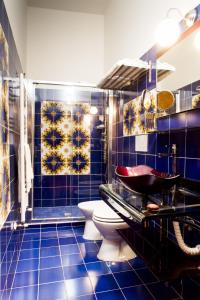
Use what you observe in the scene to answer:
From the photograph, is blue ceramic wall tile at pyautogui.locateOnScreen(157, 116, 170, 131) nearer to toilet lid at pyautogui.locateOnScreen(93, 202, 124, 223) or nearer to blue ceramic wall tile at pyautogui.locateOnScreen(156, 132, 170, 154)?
blue ceramic wall tile at pyautogui.locateOnScreen(156, 132, 170, 154)

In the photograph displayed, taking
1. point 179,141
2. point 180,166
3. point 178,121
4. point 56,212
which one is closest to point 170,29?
point 178,121

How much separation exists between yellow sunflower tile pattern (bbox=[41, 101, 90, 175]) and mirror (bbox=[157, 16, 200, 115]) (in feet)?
6.78

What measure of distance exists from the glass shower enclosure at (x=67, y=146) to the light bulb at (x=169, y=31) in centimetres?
185

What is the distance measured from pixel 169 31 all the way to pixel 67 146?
7.96ft

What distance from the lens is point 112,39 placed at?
3.09 metres

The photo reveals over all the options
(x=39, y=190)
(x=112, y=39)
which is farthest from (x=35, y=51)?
(x=39, y=190)

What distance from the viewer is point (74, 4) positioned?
3.19 meters

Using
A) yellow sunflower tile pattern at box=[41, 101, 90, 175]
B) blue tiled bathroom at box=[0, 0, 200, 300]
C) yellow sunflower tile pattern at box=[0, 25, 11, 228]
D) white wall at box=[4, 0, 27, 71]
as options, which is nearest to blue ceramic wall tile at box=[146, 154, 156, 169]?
blue tiled bathroom at box=[0, 0, 200, 300]

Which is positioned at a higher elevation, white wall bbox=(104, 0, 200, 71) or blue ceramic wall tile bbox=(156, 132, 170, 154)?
white wall bbox=(104, 0, 200, 71)

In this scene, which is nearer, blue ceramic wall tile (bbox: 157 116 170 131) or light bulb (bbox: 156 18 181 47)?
light bulb (bbox: 156 18 181 47)

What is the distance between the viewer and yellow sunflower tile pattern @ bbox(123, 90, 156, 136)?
6.22 ft

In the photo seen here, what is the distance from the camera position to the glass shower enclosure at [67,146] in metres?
3.50

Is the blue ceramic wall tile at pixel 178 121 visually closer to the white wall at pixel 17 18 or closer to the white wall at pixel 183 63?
the white wall at pixel 183 63

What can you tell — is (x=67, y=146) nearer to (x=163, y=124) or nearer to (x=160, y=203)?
(x=163, y=124)
